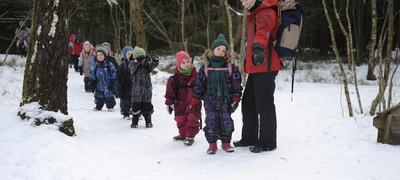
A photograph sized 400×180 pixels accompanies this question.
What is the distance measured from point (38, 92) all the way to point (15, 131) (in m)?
0.58

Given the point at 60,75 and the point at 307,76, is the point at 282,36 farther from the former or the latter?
the point at 307,76

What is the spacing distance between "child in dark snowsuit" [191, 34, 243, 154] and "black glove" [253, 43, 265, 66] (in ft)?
2.07

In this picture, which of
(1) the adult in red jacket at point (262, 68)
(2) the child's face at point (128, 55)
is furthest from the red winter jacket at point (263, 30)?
(2) the child's face at point (128, 55)

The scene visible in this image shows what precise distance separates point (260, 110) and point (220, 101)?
52 centimetres

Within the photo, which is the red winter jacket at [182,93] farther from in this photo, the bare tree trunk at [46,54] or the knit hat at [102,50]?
the knit hat at [102,50]

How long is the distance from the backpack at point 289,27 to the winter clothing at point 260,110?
0.32 m

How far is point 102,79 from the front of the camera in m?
9.35

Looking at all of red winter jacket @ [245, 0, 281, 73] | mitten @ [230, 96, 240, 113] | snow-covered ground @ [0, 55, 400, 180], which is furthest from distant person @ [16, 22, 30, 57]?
red winter jacket @ [245, 0, 281, 73]

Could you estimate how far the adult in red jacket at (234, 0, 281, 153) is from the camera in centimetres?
472

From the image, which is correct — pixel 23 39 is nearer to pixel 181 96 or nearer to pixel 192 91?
pixel 181 96

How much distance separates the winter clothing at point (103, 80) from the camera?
30.3 ft

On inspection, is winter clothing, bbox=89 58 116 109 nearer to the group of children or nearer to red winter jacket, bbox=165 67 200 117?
the group of children

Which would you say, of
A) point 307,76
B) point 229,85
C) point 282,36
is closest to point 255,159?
point 229,85

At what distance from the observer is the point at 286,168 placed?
14.5ft
